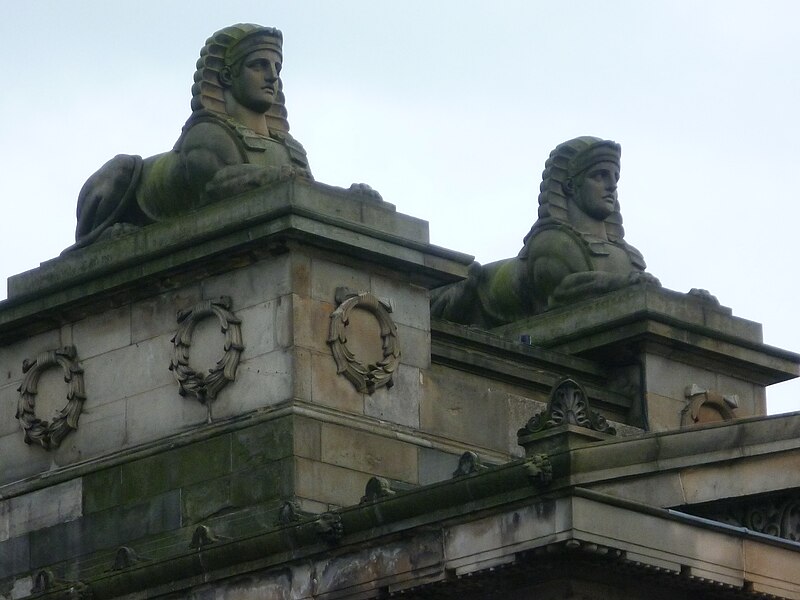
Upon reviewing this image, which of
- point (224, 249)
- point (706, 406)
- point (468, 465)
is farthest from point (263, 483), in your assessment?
point (706, 406)

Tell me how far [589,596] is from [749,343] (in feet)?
36.7

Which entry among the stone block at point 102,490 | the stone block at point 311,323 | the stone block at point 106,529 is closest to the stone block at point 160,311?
the stone block at point 311,323

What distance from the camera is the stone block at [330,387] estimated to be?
34719 millimetres

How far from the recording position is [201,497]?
34688mm

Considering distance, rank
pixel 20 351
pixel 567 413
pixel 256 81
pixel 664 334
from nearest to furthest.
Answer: pixel 567 413
pixel 256 81
pixel 20 351
pixel 664 334

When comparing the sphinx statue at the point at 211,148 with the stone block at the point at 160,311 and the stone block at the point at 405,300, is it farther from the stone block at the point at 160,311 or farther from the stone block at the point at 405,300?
the stone block at the point at 405,300

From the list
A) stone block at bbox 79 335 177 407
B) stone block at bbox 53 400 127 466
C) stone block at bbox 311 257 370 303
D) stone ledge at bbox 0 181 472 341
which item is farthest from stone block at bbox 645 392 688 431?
stone block at bbox 53 400 127 466

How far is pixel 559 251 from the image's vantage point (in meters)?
41.1

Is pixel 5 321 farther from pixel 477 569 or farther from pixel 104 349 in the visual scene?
pixel 477 569

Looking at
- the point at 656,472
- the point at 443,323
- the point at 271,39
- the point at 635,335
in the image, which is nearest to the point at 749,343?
the point at 635,335

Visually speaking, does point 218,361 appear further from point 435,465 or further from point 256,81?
point 256,81

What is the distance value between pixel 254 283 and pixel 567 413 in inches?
255

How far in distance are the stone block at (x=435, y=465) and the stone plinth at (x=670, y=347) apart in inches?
166

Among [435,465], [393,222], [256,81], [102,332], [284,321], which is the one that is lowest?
[435,465]
